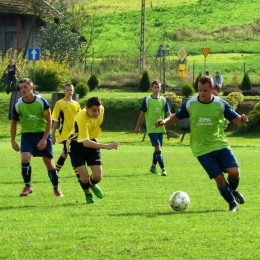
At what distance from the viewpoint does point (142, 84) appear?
47.9 m

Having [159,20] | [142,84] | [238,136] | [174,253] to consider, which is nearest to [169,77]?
[142,84]

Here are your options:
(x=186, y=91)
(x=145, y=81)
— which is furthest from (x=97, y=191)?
(x=145, y=81)

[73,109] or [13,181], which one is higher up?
[73,109]

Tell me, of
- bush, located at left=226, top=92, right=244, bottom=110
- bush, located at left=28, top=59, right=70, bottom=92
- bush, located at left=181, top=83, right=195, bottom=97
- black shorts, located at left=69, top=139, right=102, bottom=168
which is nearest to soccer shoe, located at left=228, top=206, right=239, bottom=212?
black shorts, located at left=69, top=139, right=102, bottom=168

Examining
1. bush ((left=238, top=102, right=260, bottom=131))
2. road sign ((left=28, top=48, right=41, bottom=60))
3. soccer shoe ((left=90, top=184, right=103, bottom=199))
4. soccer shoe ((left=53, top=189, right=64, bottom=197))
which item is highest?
road sign ((left=28, top=48, right=41, bottom=60))

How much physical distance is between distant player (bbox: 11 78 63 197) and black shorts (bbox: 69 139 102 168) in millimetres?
799

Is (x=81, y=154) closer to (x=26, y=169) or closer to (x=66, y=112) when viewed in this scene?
(x=26, y=169)

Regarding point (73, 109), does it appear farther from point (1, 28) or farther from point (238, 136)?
point (1, 28)

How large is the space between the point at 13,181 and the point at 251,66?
49.0m

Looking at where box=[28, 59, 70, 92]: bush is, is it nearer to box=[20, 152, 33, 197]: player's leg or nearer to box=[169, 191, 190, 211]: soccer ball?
box=[20, 152, 33, 197]: player's leg

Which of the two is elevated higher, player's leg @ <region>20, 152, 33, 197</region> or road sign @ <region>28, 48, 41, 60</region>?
road sign @ <region>28, 48, 41, 60</region>

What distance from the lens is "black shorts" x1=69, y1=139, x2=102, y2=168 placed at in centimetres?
1208

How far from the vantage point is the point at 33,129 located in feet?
42.8

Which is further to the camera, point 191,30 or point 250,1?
point 250,1
